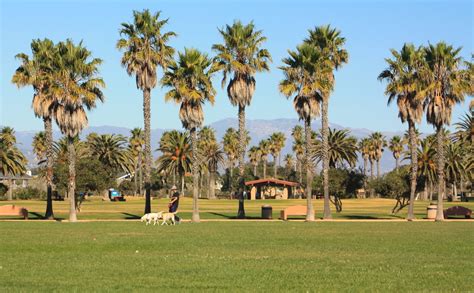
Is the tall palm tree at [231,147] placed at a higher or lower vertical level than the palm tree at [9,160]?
higher

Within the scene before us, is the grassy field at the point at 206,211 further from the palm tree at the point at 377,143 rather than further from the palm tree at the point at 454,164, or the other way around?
the palm tree at the point at 377,143

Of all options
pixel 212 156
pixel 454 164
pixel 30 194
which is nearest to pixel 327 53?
pixel 454 164

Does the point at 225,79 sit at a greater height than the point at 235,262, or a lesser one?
greater

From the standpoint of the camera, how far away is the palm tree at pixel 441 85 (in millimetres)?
60312

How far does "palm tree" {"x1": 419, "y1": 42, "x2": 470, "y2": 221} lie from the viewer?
6031cm

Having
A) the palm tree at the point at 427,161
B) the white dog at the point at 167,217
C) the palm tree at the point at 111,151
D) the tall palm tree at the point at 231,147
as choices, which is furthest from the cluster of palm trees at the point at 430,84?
the tall palm tree at the point at 231,147

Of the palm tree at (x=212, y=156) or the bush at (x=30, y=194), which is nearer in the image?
the bush at (x=30, y=194)

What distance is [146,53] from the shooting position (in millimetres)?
66125

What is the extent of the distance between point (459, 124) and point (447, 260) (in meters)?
87.4

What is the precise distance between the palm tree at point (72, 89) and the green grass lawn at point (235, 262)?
19455 mm

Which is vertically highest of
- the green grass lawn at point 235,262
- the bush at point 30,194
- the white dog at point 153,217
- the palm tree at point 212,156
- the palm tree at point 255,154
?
the palm tree at point 255,154

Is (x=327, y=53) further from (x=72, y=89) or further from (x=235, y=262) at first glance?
(x=235, y=262)

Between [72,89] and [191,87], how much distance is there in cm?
850

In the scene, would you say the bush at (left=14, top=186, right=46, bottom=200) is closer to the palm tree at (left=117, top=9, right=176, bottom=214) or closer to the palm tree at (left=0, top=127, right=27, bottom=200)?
the palm tree at (left=0, top=127, right=27, bottom=200)
